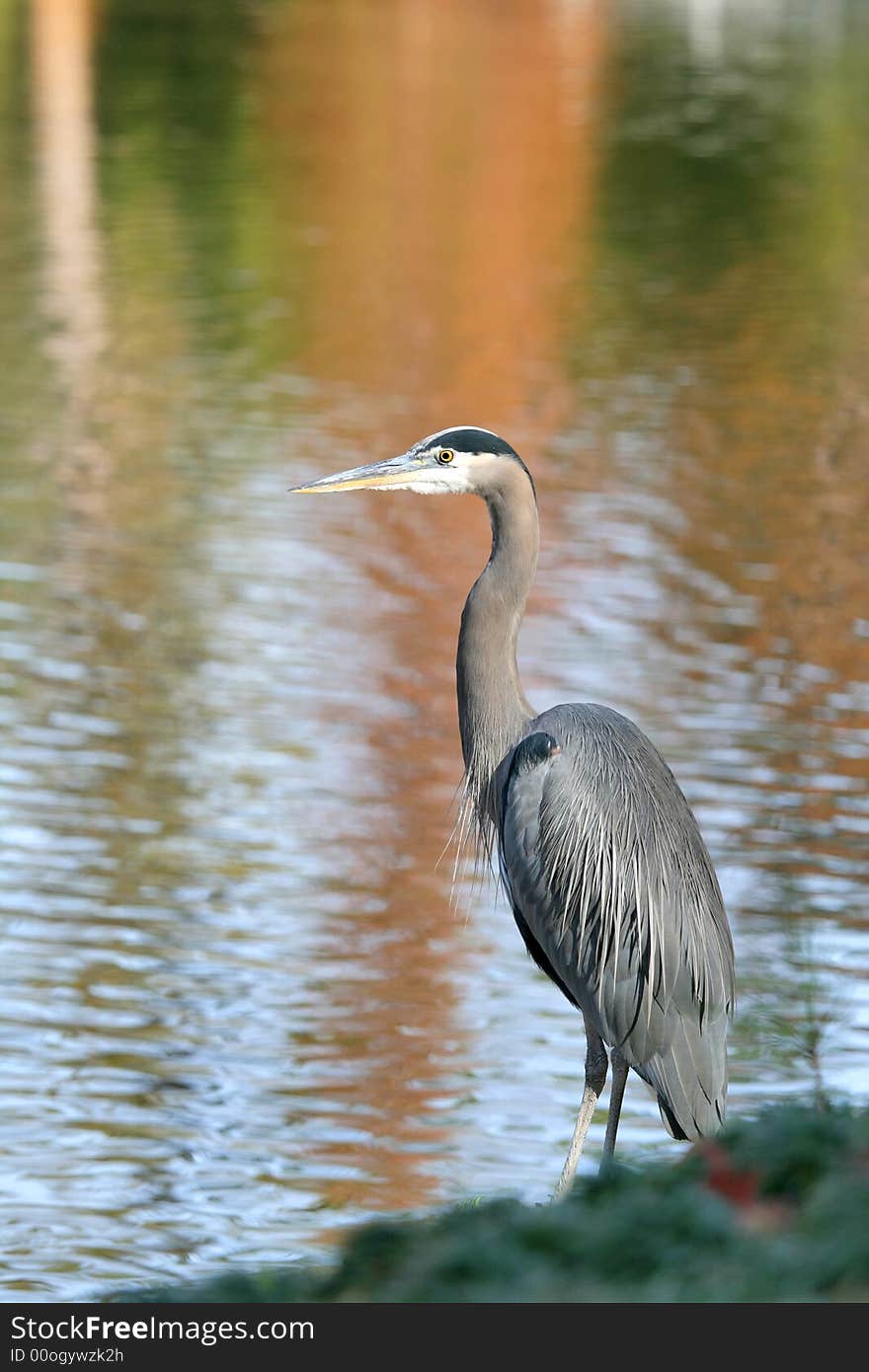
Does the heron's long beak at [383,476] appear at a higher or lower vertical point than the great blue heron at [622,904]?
higher

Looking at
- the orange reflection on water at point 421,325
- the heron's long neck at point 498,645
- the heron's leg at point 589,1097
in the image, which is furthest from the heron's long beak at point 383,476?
the orange reflection on water at point 421,325

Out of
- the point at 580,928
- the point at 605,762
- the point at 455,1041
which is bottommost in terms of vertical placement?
the point at 455,1041

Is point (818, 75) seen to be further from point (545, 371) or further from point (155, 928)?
point (155, 928)

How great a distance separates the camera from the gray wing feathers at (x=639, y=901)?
5.21m

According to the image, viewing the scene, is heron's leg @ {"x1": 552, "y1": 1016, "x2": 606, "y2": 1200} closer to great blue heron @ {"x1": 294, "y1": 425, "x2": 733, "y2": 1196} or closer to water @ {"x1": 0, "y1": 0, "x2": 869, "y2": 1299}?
great blue heron @ {"x1": 294, "y1": 425, "x2": 733, "y2": 1196}

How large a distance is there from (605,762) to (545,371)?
11.3 meters

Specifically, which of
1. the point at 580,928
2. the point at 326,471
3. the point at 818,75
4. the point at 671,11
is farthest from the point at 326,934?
the point at 671,11

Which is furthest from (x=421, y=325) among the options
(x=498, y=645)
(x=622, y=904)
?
(x=622, y=904)

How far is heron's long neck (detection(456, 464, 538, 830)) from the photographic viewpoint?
18.6 ft

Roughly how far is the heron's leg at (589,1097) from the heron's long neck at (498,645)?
0.65 meters
